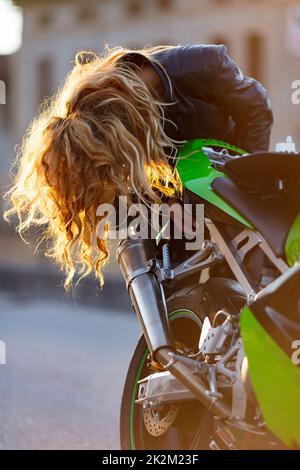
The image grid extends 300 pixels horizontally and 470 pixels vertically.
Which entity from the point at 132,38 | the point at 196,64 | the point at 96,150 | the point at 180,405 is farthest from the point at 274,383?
the point at 132,38

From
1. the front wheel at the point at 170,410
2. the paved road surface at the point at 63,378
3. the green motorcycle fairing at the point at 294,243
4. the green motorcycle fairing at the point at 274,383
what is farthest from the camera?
the paved road surface at the point at 63,378

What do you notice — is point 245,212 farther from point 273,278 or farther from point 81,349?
point 81,349

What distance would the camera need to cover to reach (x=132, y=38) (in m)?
40.3

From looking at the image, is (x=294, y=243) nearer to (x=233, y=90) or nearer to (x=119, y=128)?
(x=119, y=128)

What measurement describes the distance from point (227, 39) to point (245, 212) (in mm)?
32692

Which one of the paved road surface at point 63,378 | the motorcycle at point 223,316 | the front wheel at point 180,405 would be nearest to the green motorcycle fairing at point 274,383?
the motorcycle at point 223,316

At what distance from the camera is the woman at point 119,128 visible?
3492mm

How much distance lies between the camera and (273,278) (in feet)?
10.7

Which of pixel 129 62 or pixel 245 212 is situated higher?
pixel 129 62

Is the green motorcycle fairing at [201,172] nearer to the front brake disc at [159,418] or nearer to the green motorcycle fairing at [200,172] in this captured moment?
the green motorcycle fairing at [200,172]

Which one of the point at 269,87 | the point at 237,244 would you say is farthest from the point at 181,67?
the point at 269,87

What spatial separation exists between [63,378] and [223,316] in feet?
15.8

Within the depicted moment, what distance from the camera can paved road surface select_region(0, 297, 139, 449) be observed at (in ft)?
18.8
